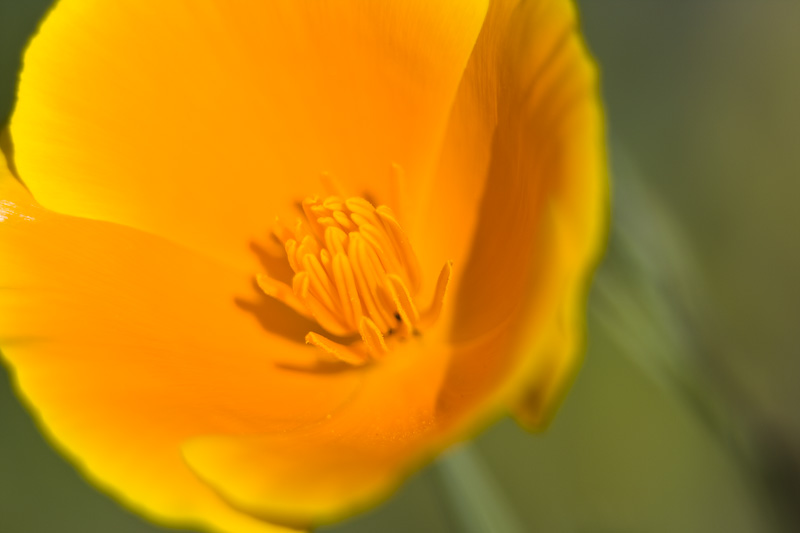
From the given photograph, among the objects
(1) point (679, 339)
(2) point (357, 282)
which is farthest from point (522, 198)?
(1) point (679, 339)

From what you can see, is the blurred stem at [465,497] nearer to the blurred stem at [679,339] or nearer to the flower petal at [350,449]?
the flower petal at [350,449]

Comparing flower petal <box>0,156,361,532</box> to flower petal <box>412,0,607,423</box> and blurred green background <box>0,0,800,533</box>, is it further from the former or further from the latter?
blurred green background <box>0,0,800,533</box>

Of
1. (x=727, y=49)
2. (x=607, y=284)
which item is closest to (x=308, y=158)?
(x=607, y=284)

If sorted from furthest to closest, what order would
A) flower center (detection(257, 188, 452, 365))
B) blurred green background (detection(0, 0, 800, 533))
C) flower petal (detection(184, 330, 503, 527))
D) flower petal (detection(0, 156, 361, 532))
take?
1. blurred green background (detection(0, 0, 800, 533))
2. flower center (detection(257, 188, 452, 365))
3. flower petal (detection(0, 156, 361, 532))
4. flower petal (detection(184, 330, 503, 527))

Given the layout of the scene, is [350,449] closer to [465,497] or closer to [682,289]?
[465,497]

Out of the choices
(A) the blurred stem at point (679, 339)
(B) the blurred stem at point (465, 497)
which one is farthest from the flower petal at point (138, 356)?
(A) the blurred stem at point (679, 339)

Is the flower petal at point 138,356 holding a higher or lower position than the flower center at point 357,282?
lower

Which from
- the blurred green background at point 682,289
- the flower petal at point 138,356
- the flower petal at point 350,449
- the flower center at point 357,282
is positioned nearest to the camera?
the flower petal at point 350,449

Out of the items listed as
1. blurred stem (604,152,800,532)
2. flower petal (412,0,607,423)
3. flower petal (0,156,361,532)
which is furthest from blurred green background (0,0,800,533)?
flower petal (0,156,361,532)

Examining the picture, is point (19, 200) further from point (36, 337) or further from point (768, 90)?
point (768, 90)

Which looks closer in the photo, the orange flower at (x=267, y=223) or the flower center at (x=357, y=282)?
the orange flower at (x=267, y=223)
